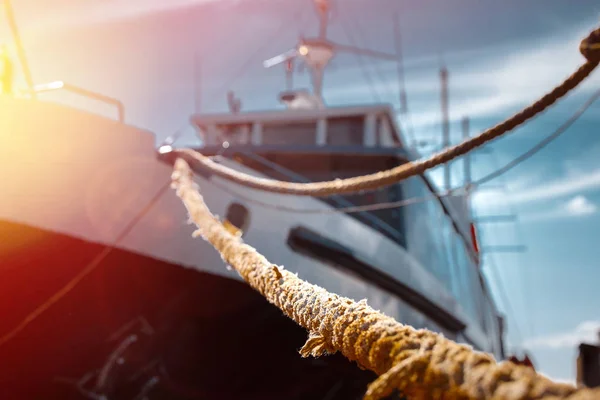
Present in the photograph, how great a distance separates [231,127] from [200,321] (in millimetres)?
5268

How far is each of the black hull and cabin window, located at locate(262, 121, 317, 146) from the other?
4541 millimetres

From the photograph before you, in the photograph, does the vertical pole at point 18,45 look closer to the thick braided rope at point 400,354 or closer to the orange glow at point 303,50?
the thick braided rope at point 400,354

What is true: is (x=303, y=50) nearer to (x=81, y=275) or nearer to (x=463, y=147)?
(x=81, y=275)

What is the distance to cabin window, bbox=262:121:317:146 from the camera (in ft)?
31.8

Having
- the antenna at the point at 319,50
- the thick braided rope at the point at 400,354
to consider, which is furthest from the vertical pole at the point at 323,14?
the thick braided rope at the point at 400,354

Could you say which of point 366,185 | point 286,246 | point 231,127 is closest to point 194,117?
point 231,127

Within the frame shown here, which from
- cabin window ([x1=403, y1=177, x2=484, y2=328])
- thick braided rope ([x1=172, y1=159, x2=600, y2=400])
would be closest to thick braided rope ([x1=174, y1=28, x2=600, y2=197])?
thick braided rope ([x1=172, y1=159, x2=600, y2=400])

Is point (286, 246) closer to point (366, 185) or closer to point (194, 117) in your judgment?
point (366, 185)

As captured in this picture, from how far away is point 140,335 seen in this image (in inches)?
205

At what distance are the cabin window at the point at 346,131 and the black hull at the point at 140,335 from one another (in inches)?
179

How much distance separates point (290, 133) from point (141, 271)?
5.23 meters

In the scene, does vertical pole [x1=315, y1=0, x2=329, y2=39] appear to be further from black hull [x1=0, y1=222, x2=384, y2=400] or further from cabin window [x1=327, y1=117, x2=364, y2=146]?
black hull [x1=0, y1=222, x2=384, y2=400]

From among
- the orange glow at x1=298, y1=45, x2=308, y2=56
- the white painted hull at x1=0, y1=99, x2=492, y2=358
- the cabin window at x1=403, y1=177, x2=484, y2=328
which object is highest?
the orange glow at x1=298, y1=45, x2=308, y2=56

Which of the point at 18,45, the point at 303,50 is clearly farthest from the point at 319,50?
the point at 18,45
